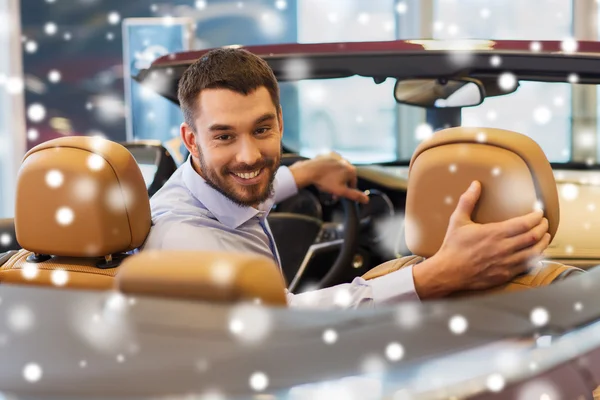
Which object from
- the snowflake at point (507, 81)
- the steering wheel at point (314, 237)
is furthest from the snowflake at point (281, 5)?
Result: the snowflake at point (507, 81)

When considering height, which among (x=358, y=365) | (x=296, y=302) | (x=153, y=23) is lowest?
(x=296, y=302)

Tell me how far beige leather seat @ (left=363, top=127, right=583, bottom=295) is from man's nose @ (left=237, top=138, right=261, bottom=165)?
44 cm

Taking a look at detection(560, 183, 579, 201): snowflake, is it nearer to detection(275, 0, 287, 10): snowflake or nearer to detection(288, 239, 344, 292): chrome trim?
detection(288, 239, 344, 292): chrome trim

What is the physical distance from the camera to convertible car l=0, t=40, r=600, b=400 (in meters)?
0.76

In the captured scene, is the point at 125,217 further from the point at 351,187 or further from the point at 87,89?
the point at 87,89

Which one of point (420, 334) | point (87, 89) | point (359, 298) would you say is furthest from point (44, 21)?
point (420, 334)

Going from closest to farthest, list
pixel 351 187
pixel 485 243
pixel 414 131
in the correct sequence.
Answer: pixel 485 243 < pixel 351 187 < pixel 414 131

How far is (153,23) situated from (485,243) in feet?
16.4

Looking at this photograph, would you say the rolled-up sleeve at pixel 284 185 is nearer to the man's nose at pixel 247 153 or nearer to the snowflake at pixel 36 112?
the man's nose at pixel 247 153

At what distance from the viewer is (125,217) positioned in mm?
1366

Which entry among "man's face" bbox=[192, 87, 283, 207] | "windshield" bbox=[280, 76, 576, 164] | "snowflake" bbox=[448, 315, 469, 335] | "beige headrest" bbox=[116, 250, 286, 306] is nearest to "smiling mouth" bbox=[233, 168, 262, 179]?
"man's face" bbox=[192, 87, 283, 207]

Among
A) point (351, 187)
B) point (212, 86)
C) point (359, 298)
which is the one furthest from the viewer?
point (351, 187)

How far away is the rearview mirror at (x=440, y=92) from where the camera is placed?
6.87 feet

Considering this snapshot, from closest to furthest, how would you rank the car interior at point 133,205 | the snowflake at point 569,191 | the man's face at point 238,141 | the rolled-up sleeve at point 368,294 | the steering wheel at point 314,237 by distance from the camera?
the car interior at point 133,205, the rolled-up sleeve at point 368,294, the man's face at point 238,141, the snowflake at point 569,191, the steering wheel at point 314,237
